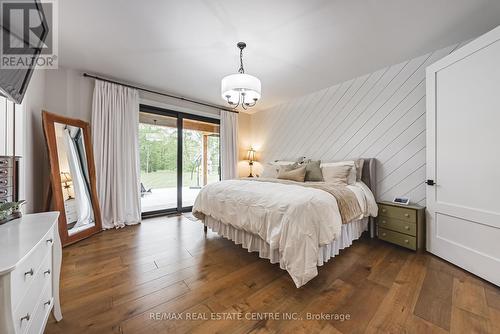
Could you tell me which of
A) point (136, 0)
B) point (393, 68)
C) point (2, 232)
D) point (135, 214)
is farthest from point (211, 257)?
point (393, 68)

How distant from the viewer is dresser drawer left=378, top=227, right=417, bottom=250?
224cm

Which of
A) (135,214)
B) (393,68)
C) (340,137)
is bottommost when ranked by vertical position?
(135,214)

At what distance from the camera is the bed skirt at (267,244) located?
1849 millimetres

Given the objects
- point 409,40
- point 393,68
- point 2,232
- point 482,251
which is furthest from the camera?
point 393,68

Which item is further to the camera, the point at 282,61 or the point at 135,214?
the point at 135,214

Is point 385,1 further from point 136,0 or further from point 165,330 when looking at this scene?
point 165,330

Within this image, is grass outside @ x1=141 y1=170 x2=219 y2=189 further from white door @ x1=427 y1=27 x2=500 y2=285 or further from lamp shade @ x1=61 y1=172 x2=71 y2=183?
white door @ x1=427 y1=27 x2=500 y2=285

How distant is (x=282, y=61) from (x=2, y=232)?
289 cm

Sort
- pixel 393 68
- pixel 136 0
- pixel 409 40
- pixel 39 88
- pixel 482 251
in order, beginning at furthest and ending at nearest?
pixel 393 68 → pixel 39 88 → pixel 409 40 → pixel 482 251 → pixel 136 0

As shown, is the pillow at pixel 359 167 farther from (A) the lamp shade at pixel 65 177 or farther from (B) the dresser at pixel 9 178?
(A) the lamp shade at pixel 65 177

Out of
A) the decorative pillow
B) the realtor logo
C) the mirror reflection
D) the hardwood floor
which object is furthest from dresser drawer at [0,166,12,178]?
the decorative pillow

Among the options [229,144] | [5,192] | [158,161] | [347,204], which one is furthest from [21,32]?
[229,144]

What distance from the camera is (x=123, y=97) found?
10.5 feet

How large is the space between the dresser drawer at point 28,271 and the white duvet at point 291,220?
1.42 m
